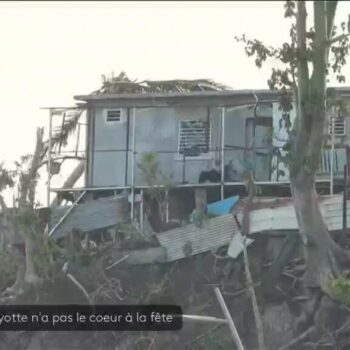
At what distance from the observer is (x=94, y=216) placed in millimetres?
21844

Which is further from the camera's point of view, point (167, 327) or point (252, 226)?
point (252, 226)

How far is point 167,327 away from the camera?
1661cm

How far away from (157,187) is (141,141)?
332cm

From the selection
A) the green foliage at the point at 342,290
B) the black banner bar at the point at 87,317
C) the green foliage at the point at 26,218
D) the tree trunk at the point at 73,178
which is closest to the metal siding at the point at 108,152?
the tree trunk at the point at 73,178

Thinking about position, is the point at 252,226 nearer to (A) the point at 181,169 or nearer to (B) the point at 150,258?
(B) the point at 150,258

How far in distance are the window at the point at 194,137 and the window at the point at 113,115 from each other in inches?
75.3

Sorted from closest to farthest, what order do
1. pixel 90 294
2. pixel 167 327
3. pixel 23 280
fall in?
1. pixel 167 327
2. pixel 90 294
3. pixel 23 280

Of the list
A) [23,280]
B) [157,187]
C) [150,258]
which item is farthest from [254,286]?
[23,280]

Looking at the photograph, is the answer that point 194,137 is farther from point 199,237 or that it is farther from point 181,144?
point 199,237

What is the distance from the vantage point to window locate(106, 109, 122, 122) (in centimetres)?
2361

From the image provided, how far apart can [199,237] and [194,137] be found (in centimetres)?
454

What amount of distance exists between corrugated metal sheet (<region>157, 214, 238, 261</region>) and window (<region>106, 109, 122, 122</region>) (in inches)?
206

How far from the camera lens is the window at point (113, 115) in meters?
23.6

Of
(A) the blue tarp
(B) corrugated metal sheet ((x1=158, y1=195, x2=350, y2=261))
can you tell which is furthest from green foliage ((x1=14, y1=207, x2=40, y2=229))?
(A) the blue tarp
